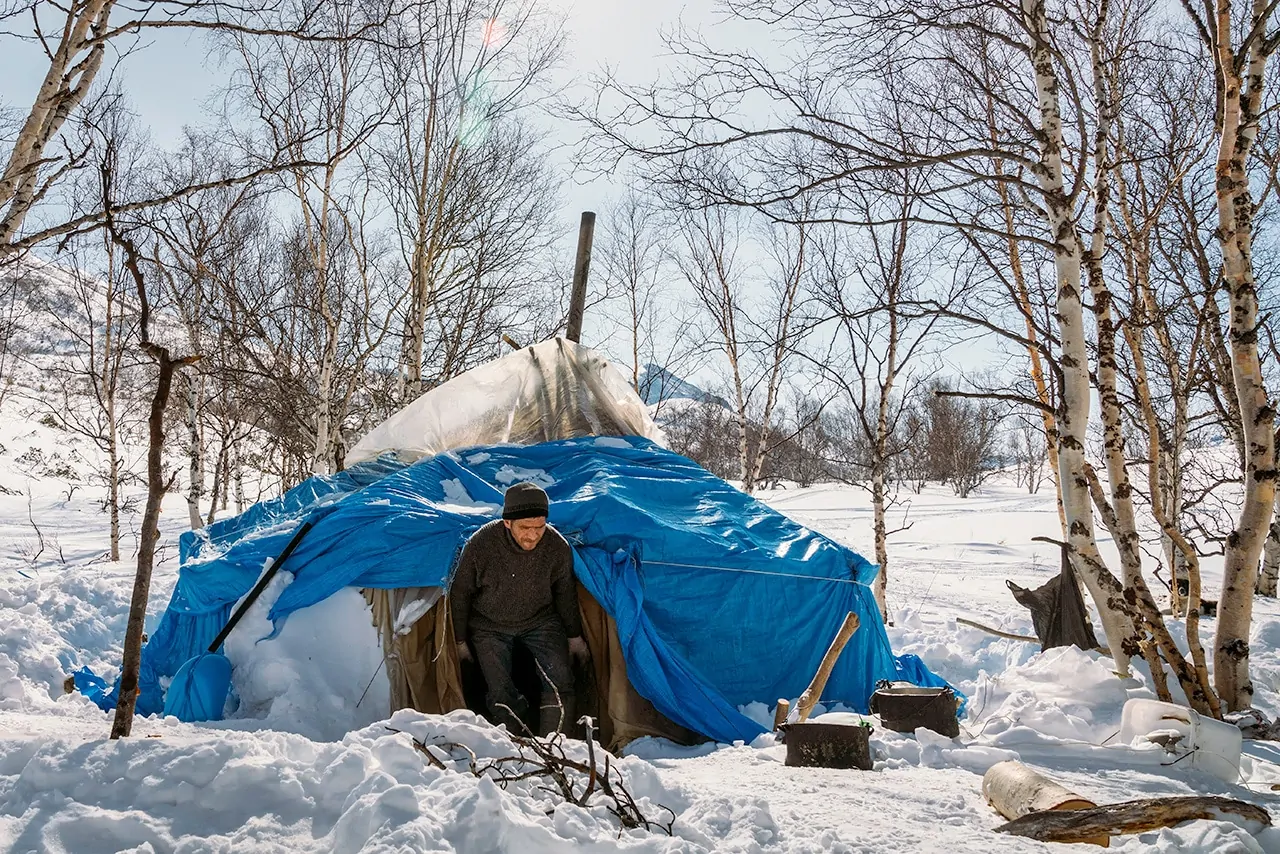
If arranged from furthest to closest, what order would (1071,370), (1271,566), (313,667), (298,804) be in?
(1271,566) < (313,667) < (1071,370) < (298,804)

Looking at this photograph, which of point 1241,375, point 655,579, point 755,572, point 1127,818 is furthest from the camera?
point 755,572

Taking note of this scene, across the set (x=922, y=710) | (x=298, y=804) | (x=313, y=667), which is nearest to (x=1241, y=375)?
(x=922, y=710)

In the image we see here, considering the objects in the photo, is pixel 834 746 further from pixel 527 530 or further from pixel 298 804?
pixel 298 804

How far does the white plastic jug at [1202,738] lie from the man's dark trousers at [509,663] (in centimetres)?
261

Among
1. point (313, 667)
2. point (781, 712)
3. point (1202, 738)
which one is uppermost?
point (1202, 738)

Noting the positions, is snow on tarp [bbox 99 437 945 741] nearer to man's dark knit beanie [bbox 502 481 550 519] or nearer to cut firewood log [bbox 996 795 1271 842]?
man's dark knit beanie [bbox 502 481 550 519]

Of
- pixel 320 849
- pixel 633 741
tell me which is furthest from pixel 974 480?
pixel 320 849

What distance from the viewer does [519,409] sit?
7145 millimetres

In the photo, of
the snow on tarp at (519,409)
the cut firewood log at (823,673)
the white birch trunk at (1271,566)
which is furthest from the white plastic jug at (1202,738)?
the white birch trunk at (1271,566)

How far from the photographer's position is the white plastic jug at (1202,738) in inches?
133

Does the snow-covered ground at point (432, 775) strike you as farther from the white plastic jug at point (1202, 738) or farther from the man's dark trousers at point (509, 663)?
the man's dark trousers at point (509, 663)

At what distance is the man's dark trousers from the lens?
4.38m

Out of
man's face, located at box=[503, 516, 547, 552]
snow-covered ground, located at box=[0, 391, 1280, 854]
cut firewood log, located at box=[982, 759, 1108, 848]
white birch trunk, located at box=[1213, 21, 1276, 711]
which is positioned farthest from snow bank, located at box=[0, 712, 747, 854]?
white birch trunk, located at box=[1213, 21, 1276, 711]

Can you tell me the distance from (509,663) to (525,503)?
867 mm
